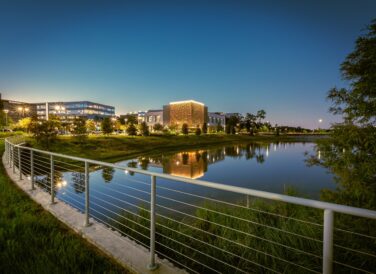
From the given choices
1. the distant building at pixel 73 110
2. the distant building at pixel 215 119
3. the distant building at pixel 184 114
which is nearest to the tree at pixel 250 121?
the distant building at pixel 215 119

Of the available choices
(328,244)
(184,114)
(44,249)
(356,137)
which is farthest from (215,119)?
(328,244)

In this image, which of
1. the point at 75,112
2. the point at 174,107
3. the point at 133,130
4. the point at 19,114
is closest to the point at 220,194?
the point at 133,130

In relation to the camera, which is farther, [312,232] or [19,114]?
[19,114]

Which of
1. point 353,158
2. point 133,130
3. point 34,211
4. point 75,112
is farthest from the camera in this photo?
point 75,112

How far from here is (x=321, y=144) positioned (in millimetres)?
6773

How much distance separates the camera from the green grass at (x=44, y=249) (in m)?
2.43

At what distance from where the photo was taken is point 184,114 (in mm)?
97125

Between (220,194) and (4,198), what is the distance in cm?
830

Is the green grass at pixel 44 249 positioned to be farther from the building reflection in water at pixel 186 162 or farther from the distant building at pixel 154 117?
the distant building at pixel 154 117

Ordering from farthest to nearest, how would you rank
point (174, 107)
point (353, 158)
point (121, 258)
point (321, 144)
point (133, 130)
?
point (174, 107) < point (133, 130) < point (321, 144) < point (353, 158) < point (121, 258)

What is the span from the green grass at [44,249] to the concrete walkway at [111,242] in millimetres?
87

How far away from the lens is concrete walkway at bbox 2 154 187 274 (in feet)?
8.56

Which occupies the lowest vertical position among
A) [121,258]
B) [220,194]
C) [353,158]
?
[220,194]

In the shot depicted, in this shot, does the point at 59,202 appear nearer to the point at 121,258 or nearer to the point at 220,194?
the point at 121,258
